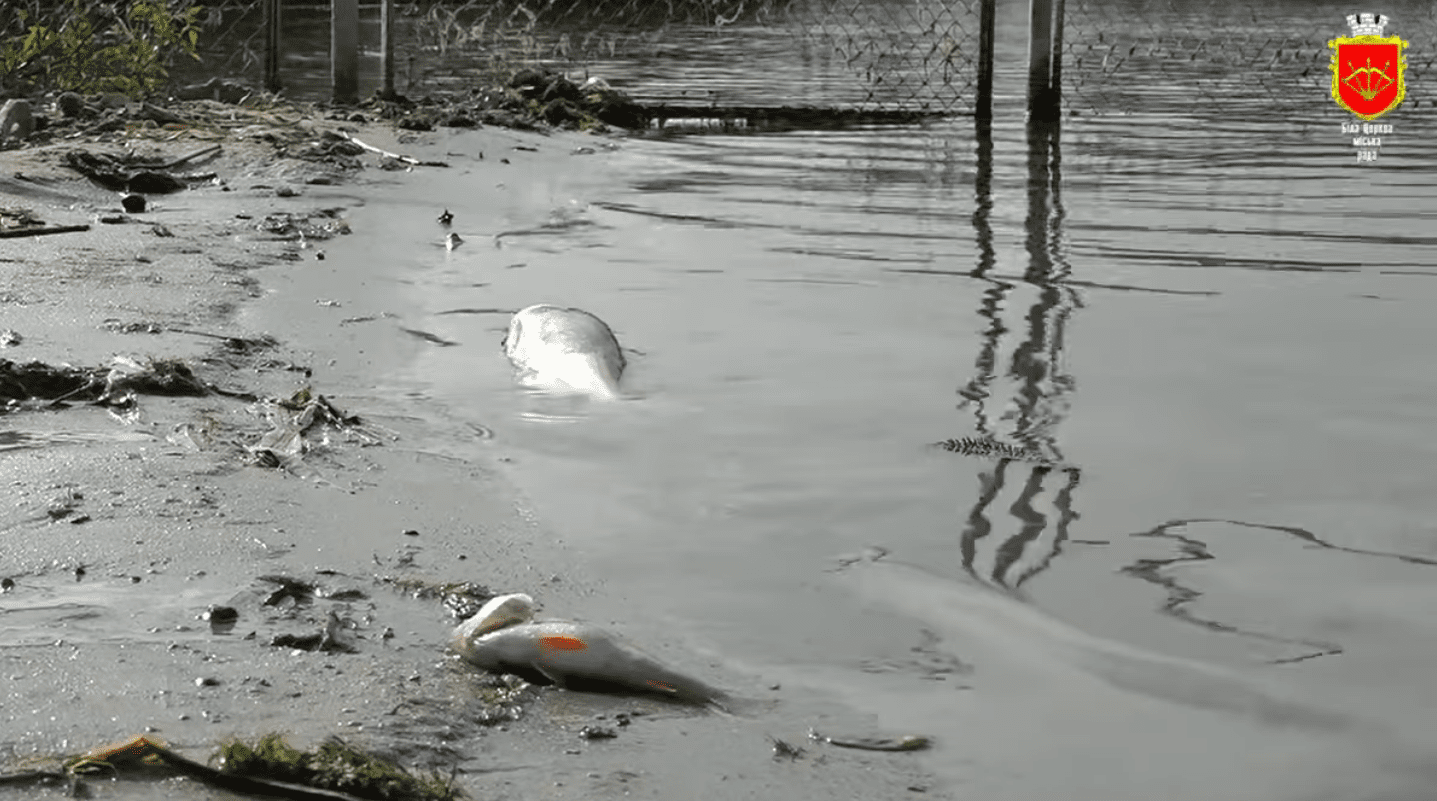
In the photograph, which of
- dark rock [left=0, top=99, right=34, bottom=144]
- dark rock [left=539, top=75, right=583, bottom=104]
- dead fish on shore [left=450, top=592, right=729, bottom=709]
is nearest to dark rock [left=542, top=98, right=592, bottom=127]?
dark rock [left=539, top=75, right=583, bottom=104]

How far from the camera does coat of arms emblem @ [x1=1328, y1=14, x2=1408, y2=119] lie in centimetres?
1742

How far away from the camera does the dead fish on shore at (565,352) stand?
5.70m

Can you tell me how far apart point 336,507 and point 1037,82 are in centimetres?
1077

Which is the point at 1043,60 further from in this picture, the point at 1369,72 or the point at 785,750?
the point at 785,750

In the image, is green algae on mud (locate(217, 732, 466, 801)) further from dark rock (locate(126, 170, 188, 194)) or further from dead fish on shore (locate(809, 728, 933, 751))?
dark rock (locate(126, 170, 188, 194))

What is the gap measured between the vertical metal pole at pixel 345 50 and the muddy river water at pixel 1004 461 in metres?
3.52

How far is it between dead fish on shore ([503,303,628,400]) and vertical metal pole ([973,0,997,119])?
807 cm

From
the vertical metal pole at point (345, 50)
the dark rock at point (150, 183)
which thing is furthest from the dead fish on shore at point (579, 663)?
the vertical metal pole at point (345, 50)

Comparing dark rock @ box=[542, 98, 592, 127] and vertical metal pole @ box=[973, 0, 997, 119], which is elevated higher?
vertical metal pole @ box=[973, 0, 997, 119]

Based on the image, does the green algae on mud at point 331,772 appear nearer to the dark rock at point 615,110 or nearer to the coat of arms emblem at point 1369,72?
the dark rock at point 615,110

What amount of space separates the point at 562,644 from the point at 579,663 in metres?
0.05

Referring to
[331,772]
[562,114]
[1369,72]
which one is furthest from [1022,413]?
[1369,72]

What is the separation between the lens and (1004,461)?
16.1 ft

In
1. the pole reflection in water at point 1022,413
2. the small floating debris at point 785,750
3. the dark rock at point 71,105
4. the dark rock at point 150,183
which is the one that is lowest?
the small floating debris at point 785,750
